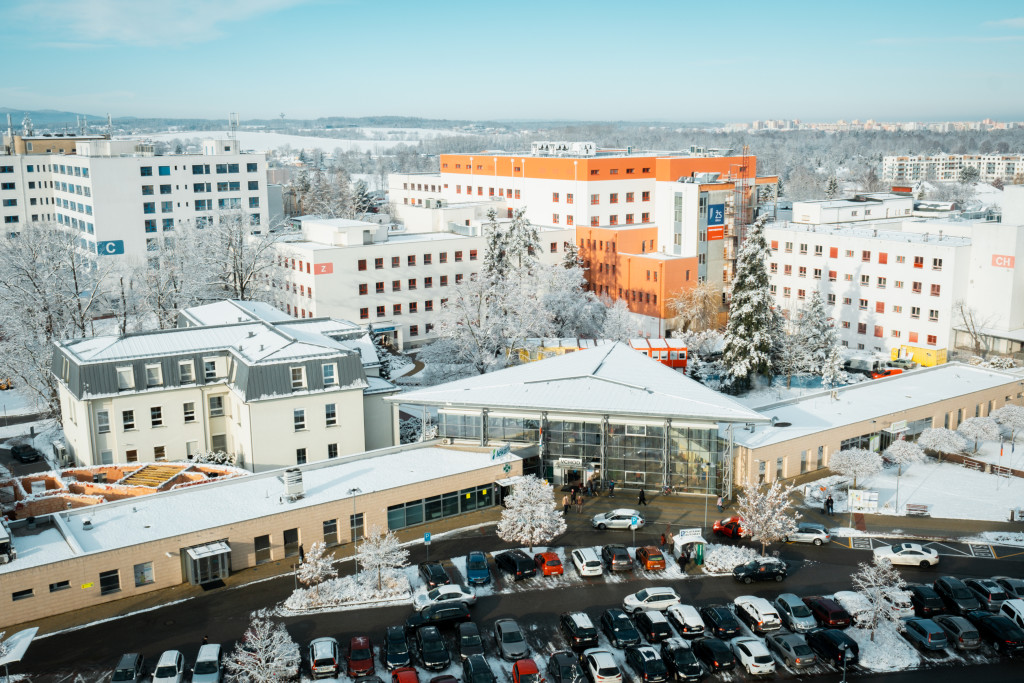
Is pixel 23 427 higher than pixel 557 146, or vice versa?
pixel 557 146

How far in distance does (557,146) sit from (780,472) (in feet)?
219

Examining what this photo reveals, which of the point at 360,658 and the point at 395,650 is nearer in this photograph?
the point at 360,658

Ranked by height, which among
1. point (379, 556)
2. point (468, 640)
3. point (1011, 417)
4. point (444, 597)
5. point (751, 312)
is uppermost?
point (751, 312)

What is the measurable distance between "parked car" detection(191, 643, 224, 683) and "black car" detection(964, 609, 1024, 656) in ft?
85.6

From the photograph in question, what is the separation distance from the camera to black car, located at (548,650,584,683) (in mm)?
27109

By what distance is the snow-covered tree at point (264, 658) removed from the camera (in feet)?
85.9

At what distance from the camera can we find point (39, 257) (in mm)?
67625

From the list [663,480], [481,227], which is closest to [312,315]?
[481,227]

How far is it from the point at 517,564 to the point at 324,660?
941cm

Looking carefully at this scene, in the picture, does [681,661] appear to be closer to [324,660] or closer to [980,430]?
[324,660]

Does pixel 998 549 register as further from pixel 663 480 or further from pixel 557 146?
pixel 557 146

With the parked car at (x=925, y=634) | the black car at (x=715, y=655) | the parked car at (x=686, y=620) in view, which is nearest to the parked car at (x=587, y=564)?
the parked car at (x=686, y=620)

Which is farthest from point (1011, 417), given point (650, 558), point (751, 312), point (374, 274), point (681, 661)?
point (374, 274)

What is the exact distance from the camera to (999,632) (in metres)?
29.8
